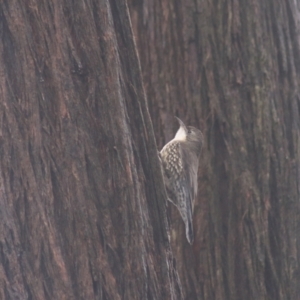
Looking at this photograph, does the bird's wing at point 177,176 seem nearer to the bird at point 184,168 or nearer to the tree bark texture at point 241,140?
the bird at point 184,168

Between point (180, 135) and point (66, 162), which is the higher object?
point (66, 162)

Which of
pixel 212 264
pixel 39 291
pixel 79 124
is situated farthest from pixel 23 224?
pixel 212 264

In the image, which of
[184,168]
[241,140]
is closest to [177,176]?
[184,168]

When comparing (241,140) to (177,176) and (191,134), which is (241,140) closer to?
(191,134)

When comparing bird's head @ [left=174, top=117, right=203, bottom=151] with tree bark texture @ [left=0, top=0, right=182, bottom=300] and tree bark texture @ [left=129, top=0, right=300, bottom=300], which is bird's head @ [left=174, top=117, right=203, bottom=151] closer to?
tree bark texture @ [left=129, top=0, right=300, bottom=300]

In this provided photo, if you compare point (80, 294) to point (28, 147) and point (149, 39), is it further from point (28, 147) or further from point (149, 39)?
point (149, 39)
